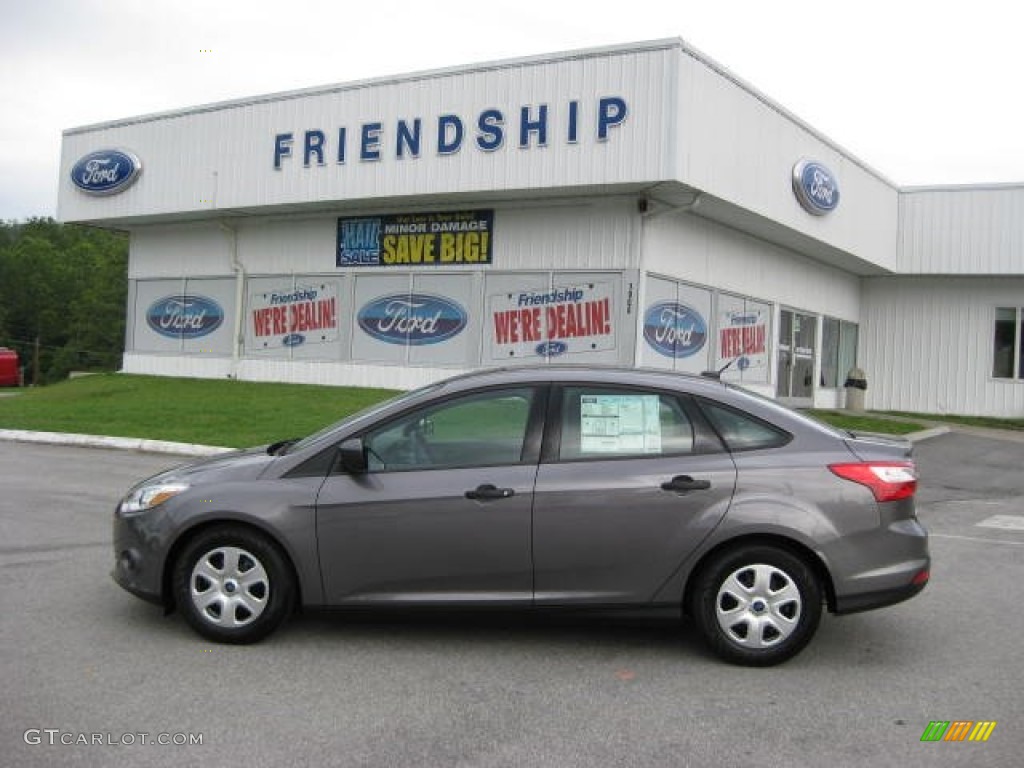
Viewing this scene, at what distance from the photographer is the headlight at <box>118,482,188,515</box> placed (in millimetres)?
5180

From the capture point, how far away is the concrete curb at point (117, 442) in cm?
1368

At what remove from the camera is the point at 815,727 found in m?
4.15

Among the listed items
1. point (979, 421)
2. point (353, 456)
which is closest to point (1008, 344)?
point (979, 421)

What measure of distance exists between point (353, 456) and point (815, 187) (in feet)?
58.4

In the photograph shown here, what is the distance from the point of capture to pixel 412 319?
20.0 m

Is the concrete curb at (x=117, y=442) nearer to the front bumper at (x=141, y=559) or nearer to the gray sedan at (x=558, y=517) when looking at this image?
the front bumper at (x=141, y=559)

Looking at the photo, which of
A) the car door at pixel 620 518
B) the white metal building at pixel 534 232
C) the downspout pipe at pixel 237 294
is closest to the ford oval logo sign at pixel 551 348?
the white metal building at pixel 534 232

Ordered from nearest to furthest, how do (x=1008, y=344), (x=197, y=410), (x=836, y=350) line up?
(x=197, y=410) < (x=1008, y=344) < (x=836, y=350)

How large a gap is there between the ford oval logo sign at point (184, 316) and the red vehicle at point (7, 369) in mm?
23115

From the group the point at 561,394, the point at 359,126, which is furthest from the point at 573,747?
the point at 359,126

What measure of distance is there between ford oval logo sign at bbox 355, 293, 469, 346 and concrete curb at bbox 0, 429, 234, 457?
6.62 metres

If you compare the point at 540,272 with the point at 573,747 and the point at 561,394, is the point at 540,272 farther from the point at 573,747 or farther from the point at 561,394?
the point at 573,747

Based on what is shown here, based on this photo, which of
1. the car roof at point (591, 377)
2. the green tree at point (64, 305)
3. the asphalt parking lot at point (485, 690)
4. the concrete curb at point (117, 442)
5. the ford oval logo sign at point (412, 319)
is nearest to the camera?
the asphalt parking lot at point (485, 690)

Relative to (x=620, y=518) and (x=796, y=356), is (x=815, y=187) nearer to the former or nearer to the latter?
(x=796, y=356)
